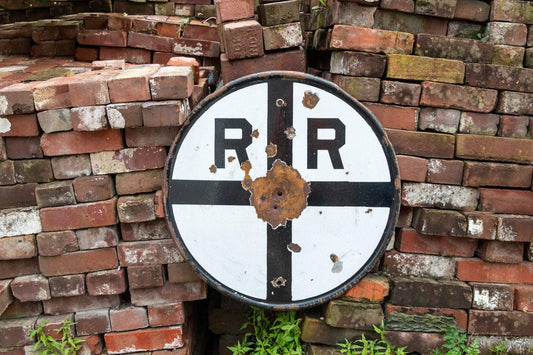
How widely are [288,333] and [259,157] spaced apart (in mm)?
938

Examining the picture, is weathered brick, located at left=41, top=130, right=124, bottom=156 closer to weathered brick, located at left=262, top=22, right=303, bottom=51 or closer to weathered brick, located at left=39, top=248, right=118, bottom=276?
weathered brick, located at left=39, top=248, right=118, bottom=276

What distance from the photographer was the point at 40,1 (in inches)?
124

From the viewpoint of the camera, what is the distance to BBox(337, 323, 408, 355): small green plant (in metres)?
2.03

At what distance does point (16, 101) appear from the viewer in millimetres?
1794

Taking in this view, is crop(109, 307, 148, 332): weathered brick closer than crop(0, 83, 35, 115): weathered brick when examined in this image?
No

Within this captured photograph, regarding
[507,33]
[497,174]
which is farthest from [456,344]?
[507,33]

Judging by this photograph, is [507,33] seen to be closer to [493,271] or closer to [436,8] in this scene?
[436,8]

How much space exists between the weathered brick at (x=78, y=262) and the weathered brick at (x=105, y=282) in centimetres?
3

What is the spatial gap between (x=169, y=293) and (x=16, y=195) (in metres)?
0.87

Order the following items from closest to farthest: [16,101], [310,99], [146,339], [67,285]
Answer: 1. [16,101]
2. [310,99]
3. [67,285]
4. [146,339]

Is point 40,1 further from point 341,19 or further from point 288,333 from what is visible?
point 288,333

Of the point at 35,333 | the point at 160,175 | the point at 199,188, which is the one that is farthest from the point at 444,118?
the point at 35,333

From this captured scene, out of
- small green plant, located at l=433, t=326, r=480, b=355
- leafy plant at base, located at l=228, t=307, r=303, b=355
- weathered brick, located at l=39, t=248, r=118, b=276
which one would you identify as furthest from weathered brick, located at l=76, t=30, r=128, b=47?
small green plant, located at l=433, t=326, r=480, b=355

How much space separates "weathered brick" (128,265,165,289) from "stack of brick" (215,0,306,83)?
1.02 metres
